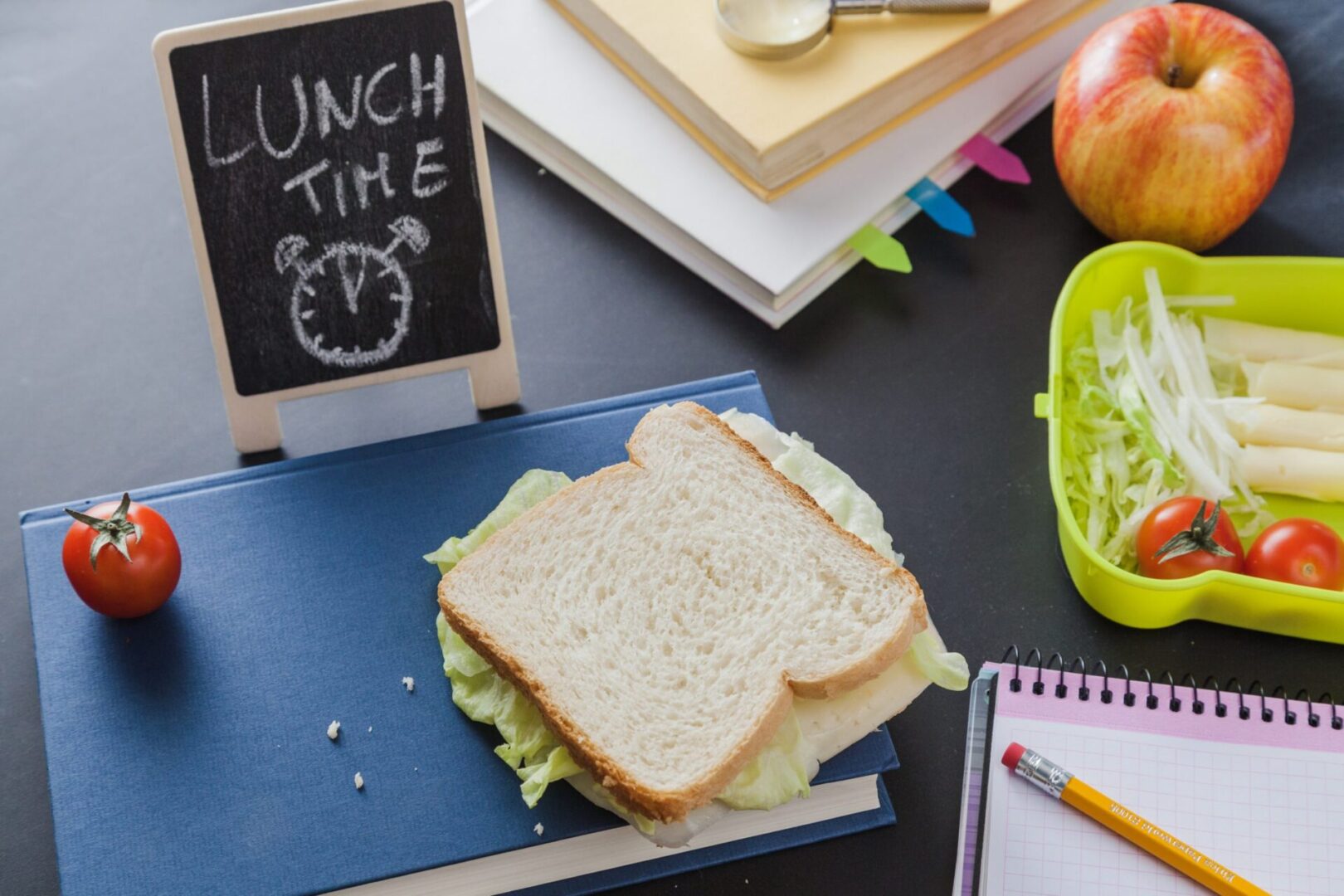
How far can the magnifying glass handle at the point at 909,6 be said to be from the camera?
74.1 inches

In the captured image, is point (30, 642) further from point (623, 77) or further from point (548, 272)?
point (623, 77)

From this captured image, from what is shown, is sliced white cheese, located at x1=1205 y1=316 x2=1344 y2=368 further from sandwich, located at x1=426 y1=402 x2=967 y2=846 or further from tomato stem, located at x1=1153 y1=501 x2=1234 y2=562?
sandwich, located at x1=426 y1=402 x2=967 y2=846

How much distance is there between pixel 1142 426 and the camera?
163 cm

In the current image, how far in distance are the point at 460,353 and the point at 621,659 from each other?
470 millimetres

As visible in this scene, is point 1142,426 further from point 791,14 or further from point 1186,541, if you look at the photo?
point 791,14

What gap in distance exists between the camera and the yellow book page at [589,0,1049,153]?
1.80 m

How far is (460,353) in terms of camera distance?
5.33 feet

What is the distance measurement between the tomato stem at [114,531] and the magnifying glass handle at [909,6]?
116 centimetres

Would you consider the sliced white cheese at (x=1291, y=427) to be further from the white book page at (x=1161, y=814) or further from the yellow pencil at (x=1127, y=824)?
the yellow pencil at (x=1127, y=824)

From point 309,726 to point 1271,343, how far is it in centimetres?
127

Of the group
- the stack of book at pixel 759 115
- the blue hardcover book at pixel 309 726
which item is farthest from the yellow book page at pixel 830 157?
the blue hardcover book at pixel 309 726

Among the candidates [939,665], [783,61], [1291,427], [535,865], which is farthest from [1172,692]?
[783,61]

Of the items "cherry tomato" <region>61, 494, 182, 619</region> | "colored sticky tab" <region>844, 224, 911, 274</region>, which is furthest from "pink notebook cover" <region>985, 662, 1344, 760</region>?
"cherry tomato" <region>61, 494, 182, 619</region>

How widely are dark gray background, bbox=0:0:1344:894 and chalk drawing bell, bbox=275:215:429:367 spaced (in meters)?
0.15
